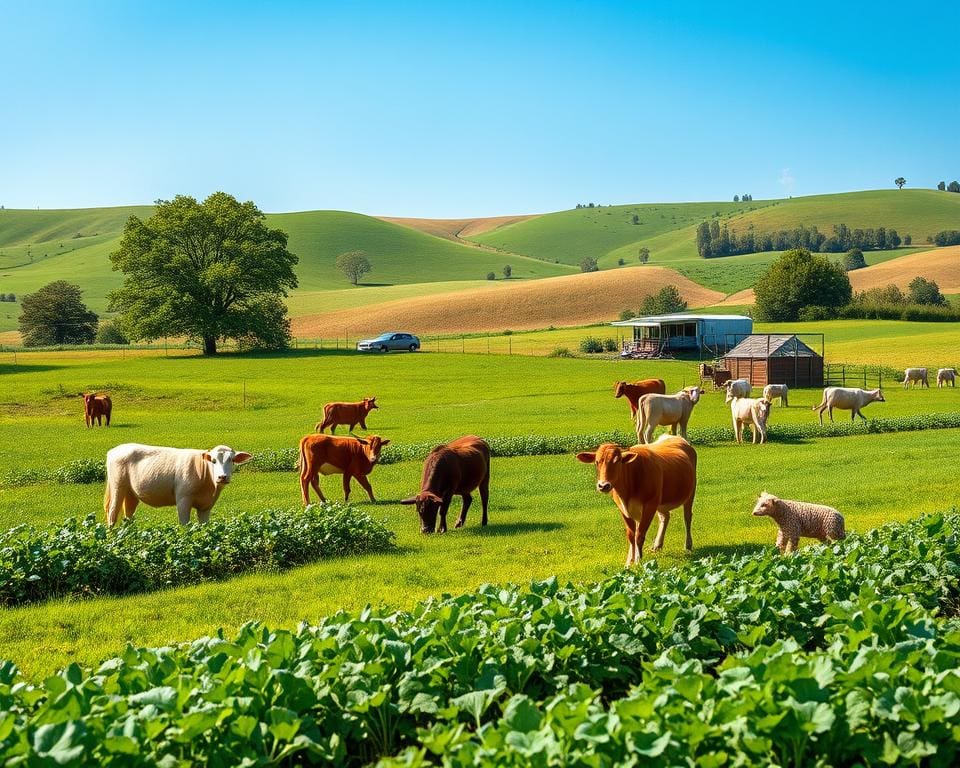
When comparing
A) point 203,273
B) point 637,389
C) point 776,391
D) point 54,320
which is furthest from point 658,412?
point 54,320

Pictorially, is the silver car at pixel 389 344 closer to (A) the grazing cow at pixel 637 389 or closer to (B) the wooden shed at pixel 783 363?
(B) the wooden shed at pixel 783 363

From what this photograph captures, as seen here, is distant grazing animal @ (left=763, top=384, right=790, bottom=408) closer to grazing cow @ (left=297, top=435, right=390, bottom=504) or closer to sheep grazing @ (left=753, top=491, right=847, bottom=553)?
grazing cow @ (left=297, top=435, right=390, bottom=504)

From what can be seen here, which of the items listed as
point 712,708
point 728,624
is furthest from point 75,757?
point 728,624

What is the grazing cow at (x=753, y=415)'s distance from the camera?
30.0m

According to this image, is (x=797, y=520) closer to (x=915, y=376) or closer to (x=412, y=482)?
(x=412, y=482)

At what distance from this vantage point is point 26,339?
102 m

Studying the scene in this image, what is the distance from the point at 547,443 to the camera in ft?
95.4

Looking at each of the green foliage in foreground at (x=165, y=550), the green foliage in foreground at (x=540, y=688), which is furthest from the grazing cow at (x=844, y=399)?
the green foliage in foreground at (x=540, y=688)

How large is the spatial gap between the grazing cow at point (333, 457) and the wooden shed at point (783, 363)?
131 feet

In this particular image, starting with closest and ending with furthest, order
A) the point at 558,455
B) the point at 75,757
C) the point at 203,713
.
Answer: the point at 75,757, the point at 203,713, the point at 558,455

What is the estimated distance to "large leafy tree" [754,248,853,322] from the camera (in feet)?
346

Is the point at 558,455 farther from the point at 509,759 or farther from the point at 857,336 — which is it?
the point at 857,336

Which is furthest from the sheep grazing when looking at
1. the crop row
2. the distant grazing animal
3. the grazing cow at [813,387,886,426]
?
the distant grazing animal

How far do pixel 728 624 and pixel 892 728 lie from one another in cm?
238
